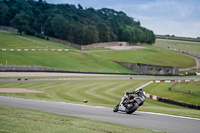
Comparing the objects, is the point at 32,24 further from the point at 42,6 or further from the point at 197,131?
the point at 197,131

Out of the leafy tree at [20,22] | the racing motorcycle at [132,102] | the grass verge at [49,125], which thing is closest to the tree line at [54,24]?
the leafy tree at [20,22]

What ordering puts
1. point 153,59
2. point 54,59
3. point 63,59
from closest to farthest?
point 54,59 → point 63,59 → point 153,59

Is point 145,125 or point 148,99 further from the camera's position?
point 148,99

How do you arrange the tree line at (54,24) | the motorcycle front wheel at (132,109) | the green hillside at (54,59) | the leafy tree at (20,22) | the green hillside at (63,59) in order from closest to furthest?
the motorcycle front wheel at (132,109) < the green hillside at (54,59) < the green hillside at (63,59) < the leafy tree at (20,22) < the tree line at (54,24)

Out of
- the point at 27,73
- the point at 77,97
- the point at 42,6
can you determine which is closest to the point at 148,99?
the point at 77,97

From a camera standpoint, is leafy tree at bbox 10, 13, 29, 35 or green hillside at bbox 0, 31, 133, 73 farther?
leafy tree at bbox 10, 13, 29, 35

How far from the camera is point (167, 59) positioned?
5438 inches

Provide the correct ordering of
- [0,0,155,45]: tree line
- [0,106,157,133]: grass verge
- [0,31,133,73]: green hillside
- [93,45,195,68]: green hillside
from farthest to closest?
[0,0,155,45]: tree line → [93,45,195,68]: green hillside → [0,31,133,73]: green hillside → [0,106,157,133]: grass verge

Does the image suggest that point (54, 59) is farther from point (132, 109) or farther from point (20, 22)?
point (132, 109)

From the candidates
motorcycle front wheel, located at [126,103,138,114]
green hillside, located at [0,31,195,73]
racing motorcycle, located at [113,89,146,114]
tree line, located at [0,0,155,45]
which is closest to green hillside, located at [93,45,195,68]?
green hillside, located at [0,31,195,73]

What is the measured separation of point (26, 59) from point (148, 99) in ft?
193

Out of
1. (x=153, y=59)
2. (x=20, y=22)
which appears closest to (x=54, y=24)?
(x=20, y=22)

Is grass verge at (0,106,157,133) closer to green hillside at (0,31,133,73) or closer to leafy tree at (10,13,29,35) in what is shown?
green hillside at (0,31,133,73)

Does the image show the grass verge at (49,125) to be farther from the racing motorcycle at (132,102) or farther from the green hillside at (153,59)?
the green hillside at (153,59)
